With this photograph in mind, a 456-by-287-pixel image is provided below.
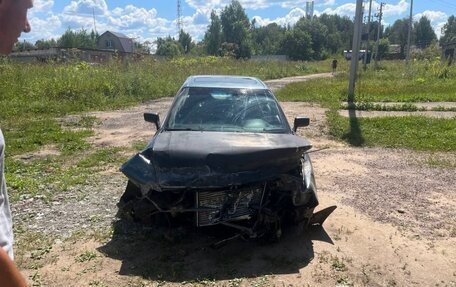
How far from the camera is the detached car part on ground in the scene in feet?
12.7

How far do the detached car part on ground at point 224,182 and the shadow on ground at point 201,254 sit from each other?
0.18 metres

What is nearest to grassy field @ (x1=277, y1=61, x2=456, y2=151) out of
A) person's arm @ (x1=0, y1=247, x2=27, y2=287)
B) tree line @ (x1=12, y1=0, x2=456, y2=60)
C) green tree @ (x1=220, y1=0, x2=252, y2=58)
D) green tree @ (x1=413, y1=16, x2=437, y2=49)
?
person's arm @ (x1=0, y1=247, x2=27, y2=287)

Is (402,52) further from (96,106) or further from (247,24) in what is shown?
(96,106)

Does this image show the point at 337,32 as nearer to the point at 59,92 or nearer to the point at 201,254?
the point at 59,92

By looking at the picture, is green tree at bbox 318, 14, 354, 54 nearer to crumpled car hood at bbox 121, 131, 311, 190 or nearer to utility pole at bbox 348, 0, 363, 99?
utility pole at bbox 348, 0, 363, 99

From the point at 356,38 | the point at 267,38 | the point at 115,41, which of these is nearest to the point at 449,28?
the point at 267,38

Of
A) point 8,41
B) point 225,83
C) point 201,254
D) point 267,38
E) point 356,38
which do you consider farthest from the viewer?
point 267,38

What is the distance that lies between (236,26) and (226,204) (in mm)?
87461

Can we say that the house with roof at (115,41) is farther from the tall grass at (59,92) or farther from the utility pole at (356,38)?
the utility pole at (356,38)

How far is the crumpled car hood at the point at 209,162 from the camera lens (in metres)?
3.83

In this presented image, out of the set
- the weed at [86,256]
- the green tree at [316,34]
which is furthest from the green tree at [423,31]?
the weed at [86,256]

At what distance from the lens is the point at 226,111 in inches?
210

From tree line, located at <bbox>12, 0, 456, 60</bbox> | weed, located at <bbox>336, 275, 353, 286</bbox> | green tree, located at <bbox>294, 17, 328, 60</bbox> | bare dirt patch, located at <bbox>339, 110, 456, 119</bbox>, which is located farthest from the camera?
green tree, located at <bbox>294, 17, 328, 60</bbox>

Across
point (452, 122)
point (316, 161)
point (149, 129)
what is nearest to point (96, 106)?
point (149, 129)
